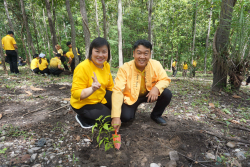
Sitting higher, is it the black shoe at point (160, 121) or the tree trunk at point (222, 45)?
the tree trunk at point (222, 45)

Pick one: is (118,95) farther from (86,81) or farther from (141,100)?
(141,100)

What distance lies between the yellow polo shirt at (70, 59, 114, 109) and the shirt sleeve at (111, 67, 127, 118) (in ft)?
1.00

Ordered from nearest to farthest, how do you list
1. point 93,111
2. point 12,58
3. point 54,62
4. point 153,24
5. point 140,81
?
point 93,111, point 140,81, point 12,58, point 54,62, point 153,24

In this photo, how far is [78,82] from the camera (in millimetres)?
2123

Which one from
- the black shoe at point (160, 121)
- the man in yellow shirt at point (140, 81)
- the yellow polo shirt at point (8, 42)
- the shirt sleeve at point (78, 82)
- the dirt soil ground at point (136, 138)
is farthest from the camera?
the yellow polo shirt at point (8, 42)

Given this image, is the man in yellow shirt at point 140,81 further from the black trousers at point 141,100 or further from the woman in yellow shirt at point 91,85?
the woman in yellow shirt at point 91,85

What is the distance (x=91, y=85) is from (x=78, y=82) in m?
0.20

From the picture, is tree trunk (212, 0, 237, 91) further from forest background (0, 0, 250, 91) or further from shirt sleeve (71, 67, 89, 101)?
shirt sleeve (71, 67, 89, 101)

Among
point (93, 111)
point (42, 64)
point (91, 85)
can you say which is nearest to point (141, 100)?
point (93, 111)

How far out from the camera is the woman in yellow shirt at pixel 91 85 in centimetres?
210

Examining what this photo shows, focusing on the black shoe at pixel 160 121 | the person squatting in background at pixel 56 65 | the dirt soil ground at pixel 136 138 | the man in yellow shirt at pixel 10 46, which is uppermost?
the man in yellow shirt at pixel 10 46

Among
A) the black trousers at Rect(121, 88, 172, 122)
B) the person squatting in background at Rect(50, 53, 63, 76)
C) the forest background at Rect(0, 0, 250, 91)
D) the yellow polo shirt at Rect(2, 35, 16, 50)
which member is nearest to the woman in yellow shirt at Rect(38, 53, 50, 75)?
the person squatting in background at Rect(50, 53, 63, 76)

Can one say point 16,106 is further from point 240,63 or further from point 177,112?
point 240,63

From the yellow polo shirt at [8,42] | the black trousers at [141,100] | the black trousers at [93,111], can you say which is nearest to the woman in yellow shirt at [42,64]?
the yellow polo shirt at [8,42]
